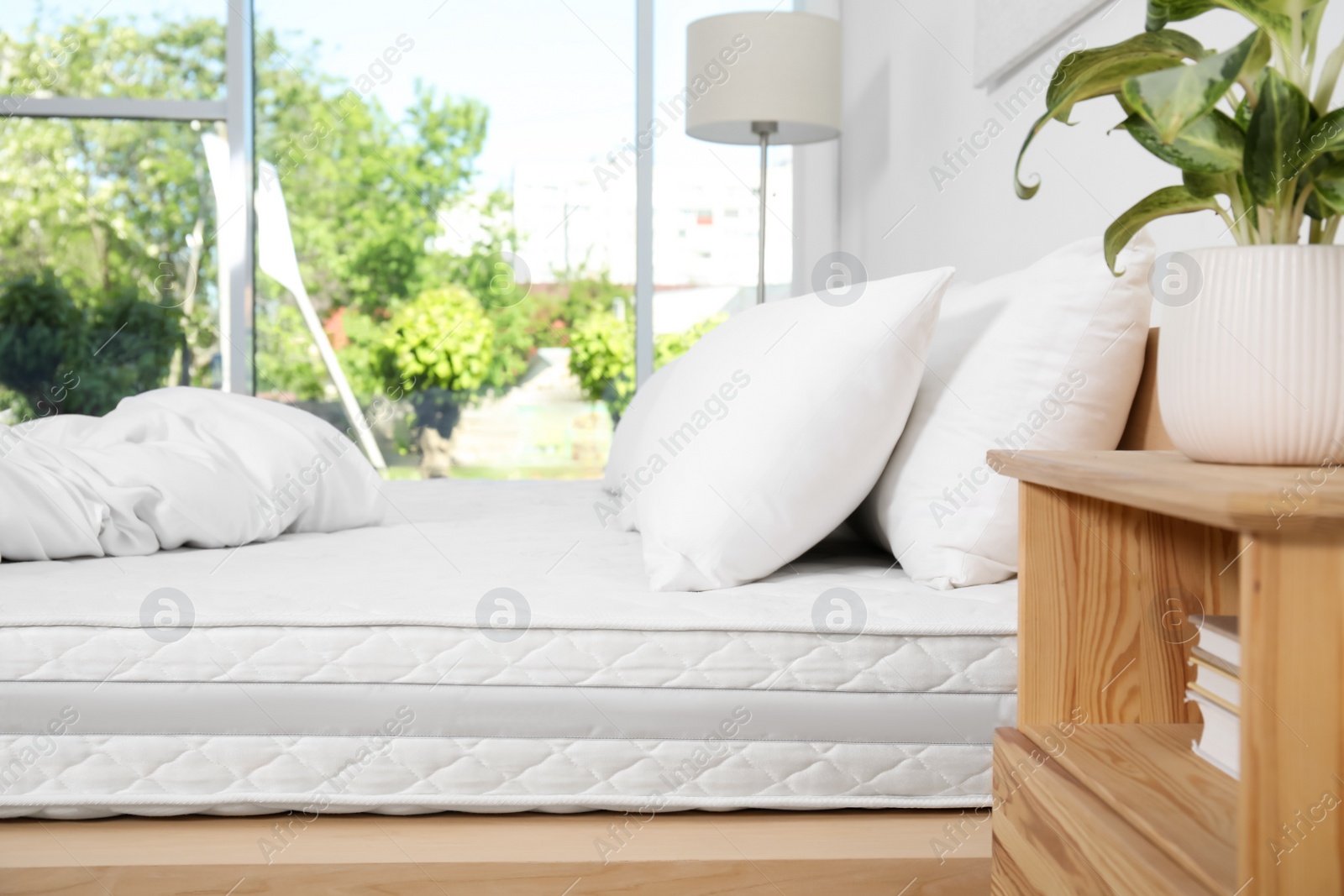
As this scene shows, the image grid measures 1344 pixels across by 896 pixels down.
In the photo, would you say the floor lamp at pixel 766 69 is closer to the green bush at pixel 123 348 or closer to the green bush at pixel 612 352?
the green bush at pixel 612 352

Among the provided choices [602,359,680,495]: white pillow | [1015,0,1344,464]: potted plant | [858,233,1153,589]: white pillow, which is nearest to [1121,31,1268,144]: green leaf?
[1015,0,1344,464]: potted plant

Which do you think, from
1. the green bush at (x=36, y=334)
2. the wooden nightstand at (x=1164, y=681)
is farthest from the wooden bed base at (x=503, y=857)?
the green bush at (x=36, y=334)

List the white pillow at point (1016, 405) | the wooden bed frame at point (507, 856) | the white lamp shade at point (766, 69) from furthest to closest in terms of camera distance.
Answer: the white lamp shade at point (766, 69), the white pillow at point (1016, 405), the wooden bed frame at point (507, 856)

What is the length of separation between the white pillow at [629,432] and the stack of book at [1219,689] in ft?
3.76

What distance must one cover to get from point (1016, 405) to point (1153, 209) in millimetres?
363

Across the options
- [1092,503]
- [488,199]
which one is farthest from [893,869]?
[488,199]

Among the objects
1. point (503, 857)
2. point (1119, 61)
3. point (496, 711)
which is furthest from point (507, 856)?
point (1119, 61)

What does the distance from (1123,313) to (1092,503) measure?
1.25 ft

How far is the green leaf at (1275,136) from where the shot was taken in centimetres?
66

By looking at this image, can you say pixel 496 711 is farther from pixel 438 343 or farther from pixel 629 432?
pixel 438 343

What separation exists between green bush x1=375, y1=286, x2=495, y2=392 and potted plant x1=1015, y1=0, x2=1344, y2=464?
352 centimetres

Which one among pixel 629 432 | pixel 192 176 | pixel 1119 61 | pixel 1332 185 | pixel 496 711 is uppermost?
pixel 192 176

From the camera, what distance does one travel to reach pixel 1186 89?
0.59m

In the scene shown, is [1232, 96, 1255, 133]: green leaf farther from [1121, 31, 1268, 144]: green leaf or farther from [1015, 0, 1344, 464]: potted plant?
A: [1121, 31, 1268, 144]: green leaf
